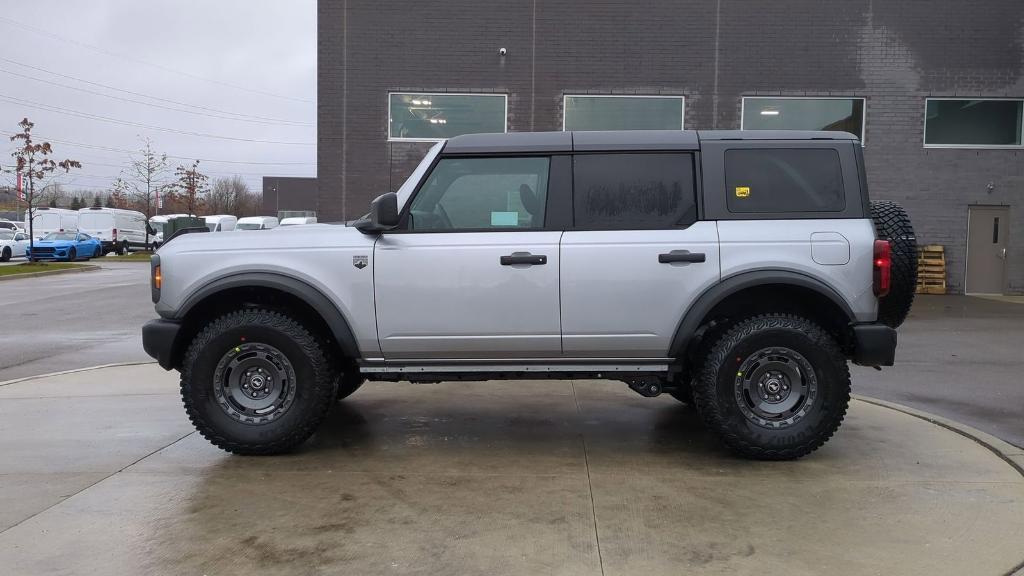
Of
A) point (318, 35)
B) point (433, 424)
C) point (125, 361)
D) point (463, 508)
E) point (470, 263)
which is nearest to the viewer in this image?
point (463, 508)

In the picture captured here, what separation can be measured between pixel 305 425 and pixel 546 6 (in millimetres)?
14856

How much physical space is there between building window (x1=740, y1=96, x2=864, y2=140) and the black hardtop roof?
530 inches

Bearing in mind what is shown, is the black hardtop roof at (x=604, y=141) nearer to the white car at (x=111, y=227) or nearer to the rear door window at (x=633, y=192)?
the rear door window at (x=633, y=192)

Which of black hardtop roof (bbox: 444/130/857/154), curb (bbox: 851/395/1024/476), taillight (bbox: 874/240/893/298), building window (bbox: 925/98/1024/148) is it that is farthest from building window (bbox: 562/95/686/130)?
taillight (bbox: 874/240/893/298)

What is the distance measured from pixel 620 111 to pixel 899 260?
1344 cm

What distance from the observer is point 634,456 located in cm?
539

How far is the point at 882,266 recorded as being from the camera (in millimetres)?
5098

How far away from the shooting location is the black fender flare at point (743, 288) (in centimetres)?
511

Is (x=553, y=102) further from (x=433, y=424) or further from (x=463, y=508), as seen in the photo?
(x=463, y=508)

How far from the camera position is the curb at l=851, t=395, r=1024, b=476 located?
5.30 metres

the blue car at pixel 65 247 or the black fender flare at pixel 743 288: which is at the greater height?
the black fender flare at pixel 743 288

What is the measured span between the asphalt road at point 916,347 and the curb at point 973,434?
0.71ft

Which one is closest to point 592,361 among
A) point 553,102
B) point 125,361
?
point 125,361

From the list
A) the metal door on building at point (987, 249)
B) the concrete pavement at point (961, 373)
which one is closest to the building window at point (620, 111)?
the concrete pavement at point (961, 373)
